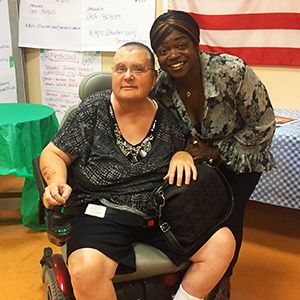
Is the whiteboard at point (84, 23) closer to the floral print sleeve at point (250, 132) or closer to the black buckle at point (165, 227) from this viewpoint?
the floral print sleeve at point (250, 132)

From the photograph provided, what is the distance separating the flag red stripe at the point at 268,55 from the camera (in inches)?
93.7

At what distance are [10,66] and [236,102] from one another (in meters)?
2.77

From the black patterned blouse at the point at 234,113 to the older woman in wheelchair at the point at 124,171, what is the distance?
14 centimetres

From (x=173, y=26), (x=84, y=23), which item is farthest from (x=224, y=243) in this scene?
(x=84, y=23)

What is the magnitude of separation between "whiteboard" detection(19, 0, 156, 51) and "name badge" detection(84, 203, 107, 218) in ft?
6.38

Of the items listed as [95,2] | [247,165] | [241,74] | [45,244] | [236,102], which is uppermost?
[95,2]

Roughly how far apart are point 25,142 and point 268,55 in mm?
1857

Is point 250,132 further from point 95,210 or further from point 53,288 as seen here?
point 53,288

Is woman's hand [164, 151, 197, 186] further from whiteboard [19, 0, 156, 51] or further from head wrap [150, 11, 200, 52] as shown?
whiteboard [19, 0, 156, 51]

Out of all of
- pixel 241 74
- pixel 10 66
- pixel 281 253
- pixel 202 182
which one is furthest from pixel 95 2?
pixel 281 253

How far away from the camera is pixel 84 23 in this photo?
10.0 feet

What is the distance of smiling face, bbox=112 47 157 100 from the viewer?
128 centimetres

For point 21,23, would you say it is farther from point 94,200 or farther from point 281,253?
point 281,253

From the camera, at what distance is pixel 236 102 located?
4.40 ft
